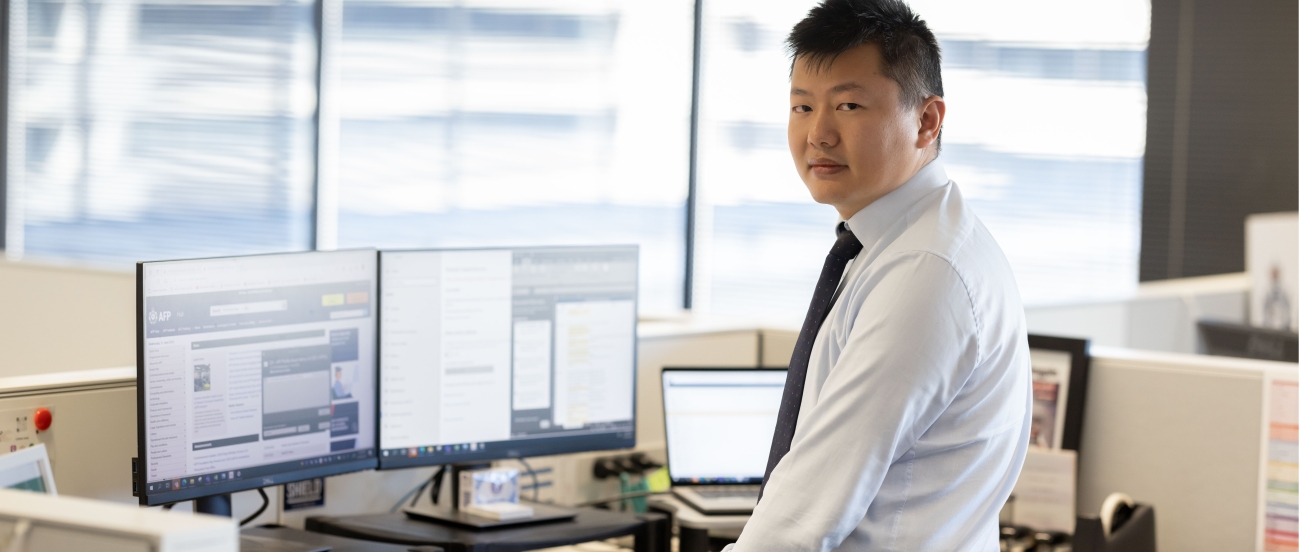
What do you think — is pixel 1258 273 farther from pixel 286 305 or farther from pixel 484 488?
pixel 286 305

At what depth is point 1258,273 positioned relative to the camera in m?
3.98

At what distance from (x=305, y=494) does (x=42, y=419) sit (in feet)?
1.55

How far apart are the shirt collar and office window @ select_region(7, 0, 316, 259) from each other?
4080mm

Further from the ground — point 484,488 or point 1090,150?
point 1090,150

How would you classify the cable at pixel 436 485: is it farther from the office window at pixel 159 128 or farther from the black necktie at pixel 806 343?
the office window at pixel 159 128

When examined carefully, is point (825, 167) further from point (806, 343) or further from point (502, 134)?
point (502, 134)

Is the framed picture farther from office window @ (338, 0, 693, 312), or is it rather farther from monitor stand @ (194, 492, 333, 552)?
office window @ (338, 0, 693, 312)

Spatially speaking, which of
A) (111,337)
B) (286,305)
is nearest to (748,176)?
(111,337)

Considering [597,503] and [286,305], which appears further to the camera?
[597,503]

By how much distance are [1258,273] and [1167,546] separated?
7.14 feet

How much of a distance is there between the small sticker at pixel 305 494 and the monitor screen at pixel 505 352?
18 centimetres

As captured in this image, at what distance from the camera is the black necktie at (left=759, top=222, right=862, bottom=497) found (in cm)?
148

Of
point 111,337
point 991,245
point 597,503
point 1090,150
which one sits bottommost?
point 597,503

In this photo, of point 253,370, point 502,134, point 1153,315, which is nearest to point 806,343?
point 253,370
